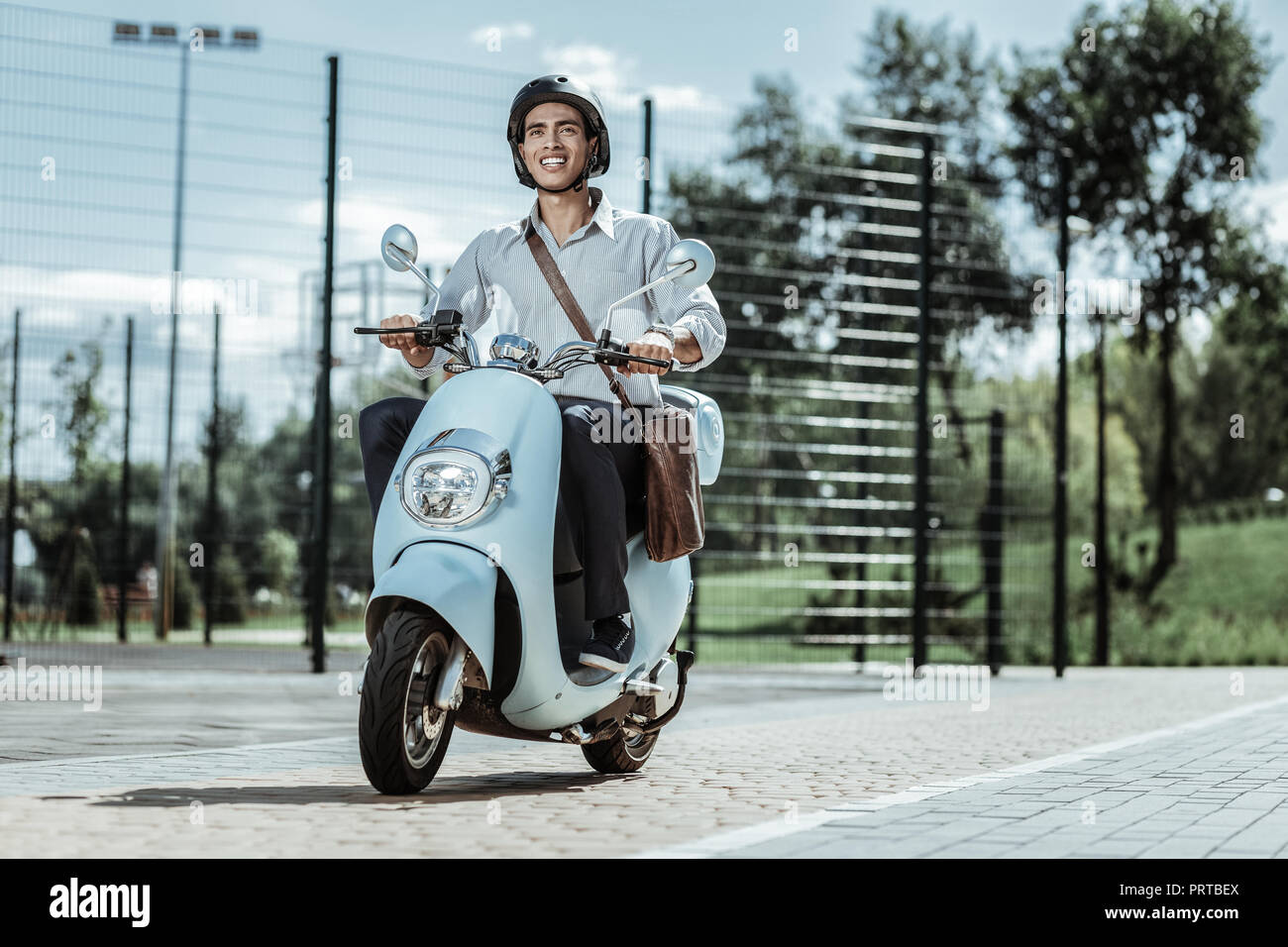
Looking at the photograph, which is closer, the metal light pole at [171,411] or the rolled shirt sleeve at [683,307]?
the rolled shirt sleeve at [683,307]

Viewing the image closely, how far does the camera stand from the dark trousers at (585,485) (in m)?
5.22

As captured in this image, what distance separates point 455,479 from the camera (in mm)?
4895

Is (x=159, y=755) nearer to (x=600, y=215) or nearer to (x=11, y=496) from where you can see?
(x=600, y=215)

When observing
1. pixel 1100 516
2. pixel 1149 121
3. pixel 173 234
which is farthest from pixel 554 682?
pixel 1149 121

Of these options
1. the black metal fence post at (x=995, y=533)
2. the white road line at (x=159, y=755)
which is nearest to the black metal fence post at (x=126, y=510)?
the white road line at (x=159, y=755)

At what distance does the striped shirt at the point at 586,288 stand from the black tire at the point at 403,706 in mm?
1167

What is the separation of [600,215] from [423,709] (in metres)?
1.90

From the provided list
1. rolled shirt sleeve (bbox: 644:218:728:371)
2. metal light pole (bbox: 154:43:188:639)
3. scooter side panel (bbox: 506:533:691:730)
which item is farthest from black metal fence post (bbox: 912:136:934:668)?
rolled shirt sleeve (bbox: 644:218:728:371)

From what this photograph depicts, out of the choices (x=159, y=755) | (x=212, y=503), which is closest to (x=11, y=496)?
(x=212, y=503)

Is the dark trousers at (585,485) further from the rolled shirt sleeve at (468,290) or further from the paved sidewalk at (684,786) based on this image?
the paved sidewalk at (684,786)

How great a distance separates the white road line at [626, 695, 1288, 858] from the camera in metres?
4.04

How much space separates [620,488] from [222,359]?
29.9 feet

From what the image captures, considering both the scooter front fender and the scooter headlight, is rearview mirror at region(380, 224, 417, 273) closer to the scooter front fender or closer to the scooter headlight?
the scooter headlight

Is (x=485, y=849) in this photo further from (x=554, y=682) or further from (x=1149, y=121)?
(x=1149, y=121)
